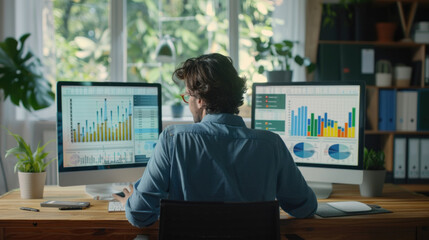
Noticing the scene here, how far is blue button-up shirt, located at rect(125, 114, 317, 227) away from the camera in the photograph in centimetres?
123

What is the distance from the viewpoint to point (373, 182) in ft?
6.05

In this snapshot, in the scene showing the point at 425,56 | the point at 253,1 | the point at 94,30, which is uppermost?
the point at 253,1

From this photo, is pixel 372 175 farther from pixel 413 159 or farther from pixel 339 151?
pixel 413 159

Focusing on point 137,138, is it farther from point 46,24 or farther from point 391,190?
point 46,24

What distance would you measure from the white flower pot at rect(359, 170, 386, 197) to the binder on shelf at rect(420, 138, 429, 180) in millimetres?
1411

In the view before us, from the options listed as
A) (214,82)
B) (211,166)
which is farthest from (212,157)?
(214,82)

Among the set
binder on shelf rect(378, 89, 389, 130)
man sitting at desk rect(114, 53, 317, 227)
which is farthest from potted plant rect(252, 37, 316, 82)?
man sitting at desk rect(114, 53, 317, 227)

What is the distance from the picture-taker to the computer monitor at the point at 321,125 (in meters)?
1.79

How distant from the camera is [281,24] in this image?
331 cm

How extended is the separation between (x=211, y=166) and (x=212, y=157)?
3 centimetres

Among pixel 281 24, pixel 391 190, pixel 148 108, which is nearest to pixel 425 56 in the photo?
pixel 281 24

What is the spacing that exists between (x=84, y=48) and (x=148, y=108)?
1946 mm

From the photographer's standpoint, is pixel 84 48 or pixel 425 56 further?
pixel 84 48

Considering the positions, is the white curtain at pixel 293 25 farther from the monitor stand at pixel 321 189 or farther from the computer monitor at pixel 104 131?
the computer monitor at pixel 104 131
